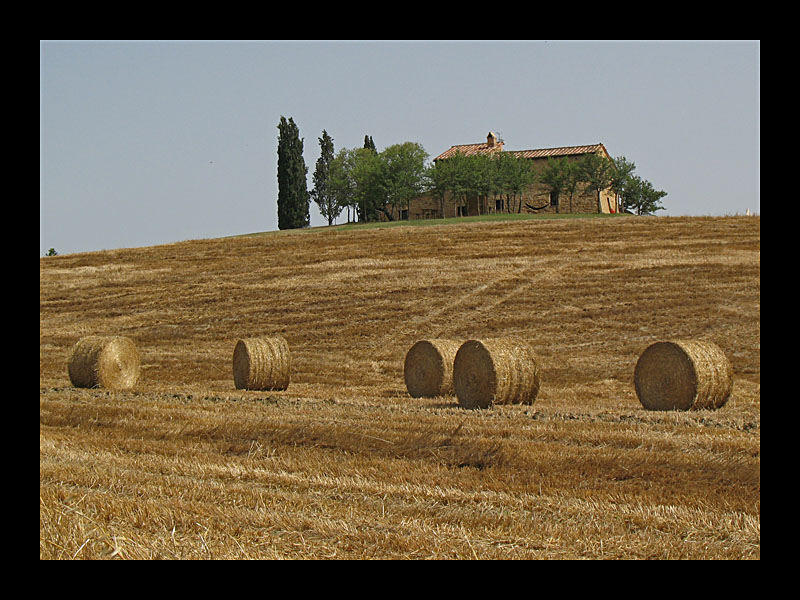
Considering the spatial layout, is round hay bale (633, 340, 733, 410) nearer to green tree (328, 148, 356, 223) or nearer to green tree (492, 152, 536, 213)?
green tree (492, 152, 536, 213)

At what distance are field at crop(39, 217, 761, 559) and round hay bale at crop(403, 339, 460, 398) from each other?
0.83 metres

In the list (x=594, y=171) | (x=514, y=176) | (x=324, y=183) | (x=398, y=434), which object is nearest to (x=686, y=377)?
(x=398, y=434)

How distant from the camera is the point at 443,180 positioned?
255ft

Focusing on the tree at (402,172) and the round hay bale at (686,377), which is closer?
the round hay bale at (686,377)

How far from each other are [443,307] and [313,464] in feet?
66.3

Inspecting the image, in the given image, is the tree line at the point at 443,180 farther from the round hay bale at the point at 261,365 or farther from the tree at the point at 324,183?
the round hay bale at the point at 261,365

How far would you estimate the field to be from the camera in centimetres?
507

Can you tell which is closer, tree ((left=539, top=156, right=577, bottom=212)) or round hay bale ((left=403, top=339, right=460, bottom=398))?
round hay bale ((left=403, top=339, right=460, bottom=398))

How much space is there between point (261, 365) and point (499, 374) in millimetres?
5743

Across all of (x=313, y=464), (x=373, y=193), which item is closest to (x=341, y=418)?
(x=313, y=464)

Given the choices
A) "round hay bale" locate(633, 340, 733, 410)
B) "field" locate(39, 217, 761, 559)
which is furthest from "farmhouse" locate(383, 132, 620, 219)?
"round hay bale" locate(633, 340, 733, 410)

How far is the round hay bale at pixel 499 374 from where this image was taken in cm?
1298

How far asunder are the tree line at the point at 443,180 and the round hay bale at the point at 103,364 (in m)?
57.4

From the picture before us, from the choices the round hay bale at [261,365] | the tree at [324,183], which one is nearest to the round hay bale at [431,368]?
the round hay bale at [261,365]
